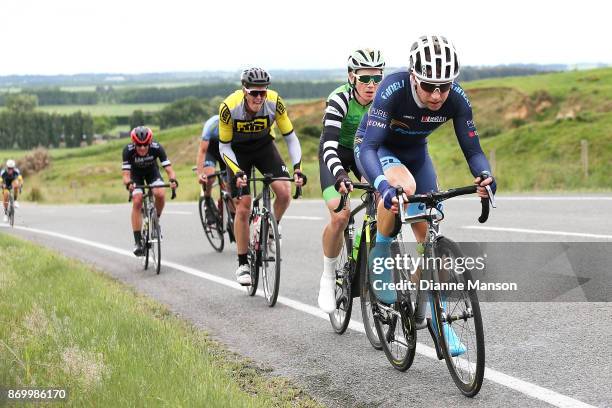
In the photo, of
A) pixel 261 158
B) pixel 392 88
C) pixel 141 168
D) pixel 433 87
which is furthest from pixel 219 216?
pixel 433 87

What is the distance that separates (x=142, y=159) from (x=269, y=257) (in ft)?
14.4

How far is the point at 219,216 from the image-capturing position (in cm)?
1260

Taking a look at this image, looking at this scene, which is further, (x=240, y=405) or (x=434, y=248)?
(x=434, y=248)

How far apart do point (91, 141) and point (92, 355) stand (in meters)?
179

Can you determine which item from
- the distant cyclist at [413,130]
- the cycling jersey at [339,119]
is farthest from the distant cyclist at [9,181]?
the distant cyclist at [413,130]

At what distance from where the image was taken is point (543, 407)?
429 cm

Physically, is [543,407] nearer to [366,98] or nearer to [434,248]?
[434,248]

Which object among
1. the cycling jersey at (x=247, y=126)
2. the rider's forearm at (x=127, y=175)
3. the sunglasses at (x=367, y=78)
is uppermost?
the sunglasses at (x=367, y=78)

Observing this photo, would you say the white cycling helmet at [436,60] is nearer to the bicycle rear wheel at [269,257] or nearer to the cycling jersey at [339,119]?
the cycling jersey at [339,119]

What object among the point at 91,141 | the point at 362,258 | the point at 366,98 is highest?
the point at 366,98

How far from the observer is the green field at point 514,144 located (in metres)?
23.2

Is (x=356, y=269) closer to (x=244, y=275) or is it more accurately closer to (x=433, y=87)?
(x=433, y=87)

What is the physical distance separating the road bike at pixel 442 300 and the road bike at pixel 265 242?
2794 millimetres

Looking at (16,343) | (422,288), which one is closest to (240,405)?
(422,288)
